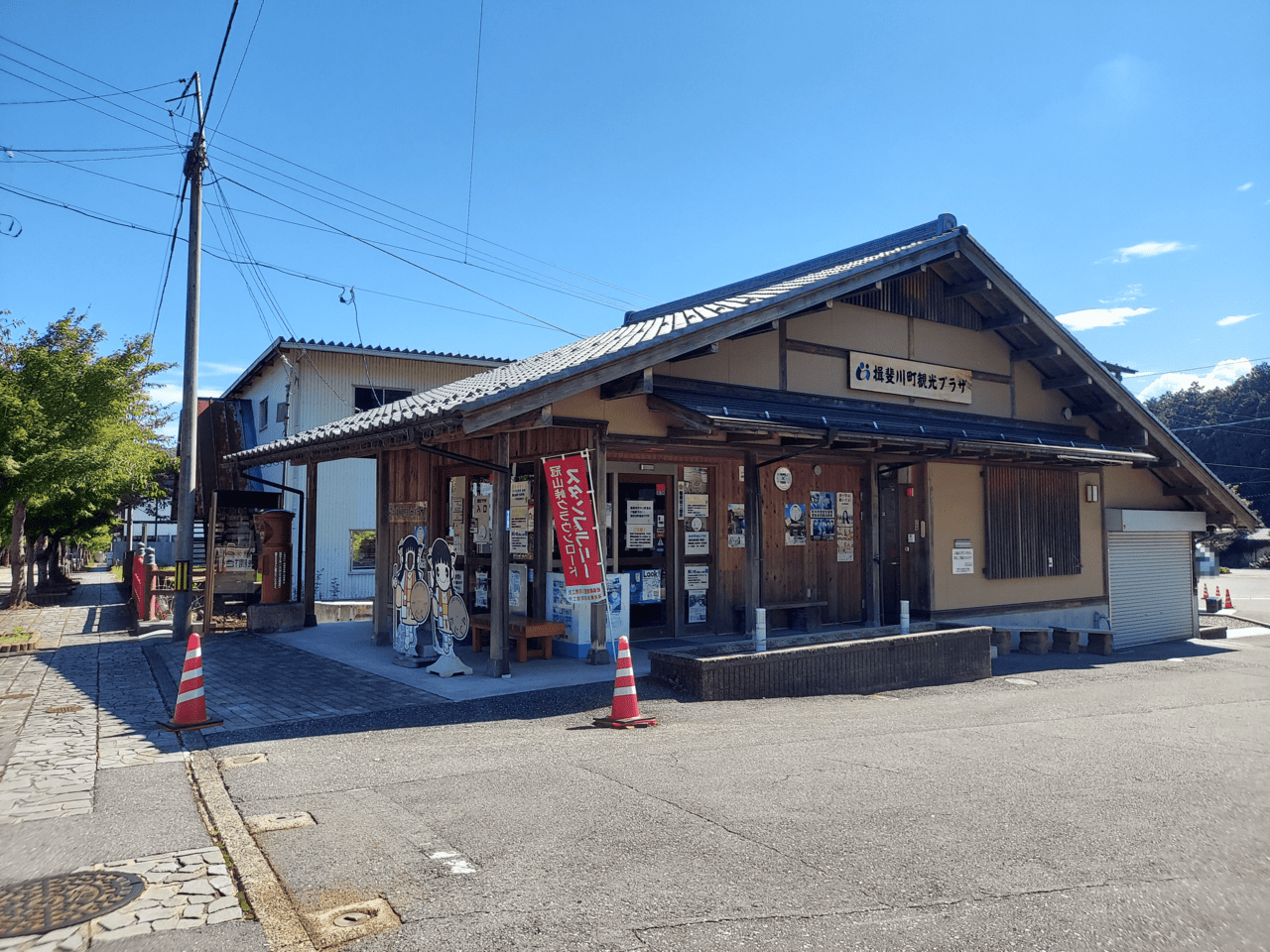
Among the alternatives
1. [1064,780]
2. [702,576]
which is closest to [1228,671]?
[702,576]

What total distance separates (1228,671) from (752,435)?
791cm

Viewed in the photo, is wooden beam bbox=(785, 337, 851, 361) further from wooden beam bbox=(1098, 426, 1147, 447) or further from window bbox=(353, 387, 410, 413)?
window bbox=(353, 387, 410, 413)

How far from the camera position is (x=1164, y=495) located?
1742 centimetres

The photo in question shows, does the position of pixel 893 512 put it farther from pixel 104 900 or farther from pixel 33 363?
pixel 33 363

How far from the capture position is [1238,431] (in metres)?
61.1

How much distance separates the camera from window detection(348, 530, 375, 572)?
1955cm

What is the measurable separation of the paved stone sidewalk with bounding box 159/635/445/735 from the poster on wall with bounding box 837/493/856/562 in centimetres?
727

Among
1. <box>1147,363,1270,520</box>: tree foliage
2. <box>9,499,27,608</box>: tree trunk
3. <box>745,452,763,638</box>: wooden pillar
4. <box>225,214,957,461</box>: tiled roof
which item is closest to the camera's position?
<box>225,214,957,461</box>: tiled roof

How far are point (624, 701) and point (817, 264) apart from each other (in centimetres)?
977

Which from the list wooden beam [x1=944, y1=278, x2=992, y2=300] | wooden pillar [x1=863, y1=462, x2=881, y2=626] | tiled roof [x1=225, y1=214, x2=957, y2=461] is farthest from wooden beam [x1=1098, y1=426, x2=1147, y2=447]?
tiled roof [x1=225, y1=214, x2=957, y2=461]

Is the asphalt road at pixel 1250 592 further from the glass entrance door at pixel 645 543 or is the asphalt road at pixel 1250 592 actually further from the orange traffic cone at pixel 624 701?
the orange traffic cone at pixel 624 701

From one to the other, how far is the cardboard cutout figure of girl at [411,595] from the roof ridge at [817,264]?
6107 mm

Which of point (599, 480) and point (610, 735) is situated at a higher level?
point (599, 480)

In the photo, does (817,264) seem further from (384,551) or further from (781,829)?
(781,829)
